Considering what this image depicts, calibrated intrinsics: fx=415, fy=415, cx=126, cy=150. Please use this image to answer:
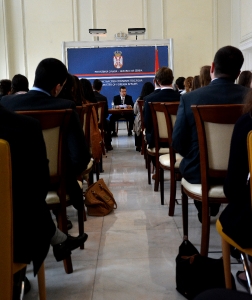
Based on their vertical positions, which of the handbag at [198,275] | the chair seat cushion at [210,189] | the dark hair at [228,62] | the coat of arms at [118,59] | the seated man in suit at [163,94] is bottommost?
the handbag at [198,275]

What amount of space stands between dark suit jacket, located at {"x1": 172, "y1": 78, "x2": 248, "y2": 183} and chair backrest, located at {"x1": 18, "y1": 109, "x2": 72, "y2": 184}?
2.33 ft

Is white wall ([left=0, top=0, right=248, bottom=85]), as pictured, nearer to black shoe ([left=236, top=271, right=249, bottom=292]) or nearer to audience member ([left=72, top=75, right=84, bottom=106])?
audience member ([left=72, top=75, right=84, bottom=106])

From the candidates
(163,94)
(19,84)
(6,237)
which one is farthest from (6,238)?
(163,94)

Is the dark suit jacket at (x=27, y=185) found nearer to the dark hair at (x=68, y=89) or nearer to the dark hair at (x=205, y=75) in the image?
the dark hair at (x=68, y=89)

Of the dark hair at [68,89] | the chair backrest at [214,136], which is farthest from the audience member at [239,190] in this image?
the dark hair at [68,89]

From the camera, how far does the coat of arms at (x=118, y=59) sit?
980cm

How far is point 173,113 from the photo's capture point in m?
3.21

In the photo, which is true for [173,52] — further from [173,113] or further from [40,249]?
[40,249]

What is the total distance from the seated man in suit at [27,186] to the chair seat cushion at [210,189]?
1028 millimetres

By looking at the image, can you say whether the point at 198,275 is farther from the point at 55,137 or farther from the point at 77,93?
the point at 77,93

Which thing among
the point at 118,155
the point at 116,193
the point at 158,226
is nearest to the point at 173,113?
the point at 158,226

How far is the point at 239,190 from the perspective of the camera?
1511mm

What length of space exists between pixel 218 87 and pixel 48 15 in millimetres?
8843

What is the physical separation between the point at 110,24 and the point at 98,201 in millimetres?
7897
